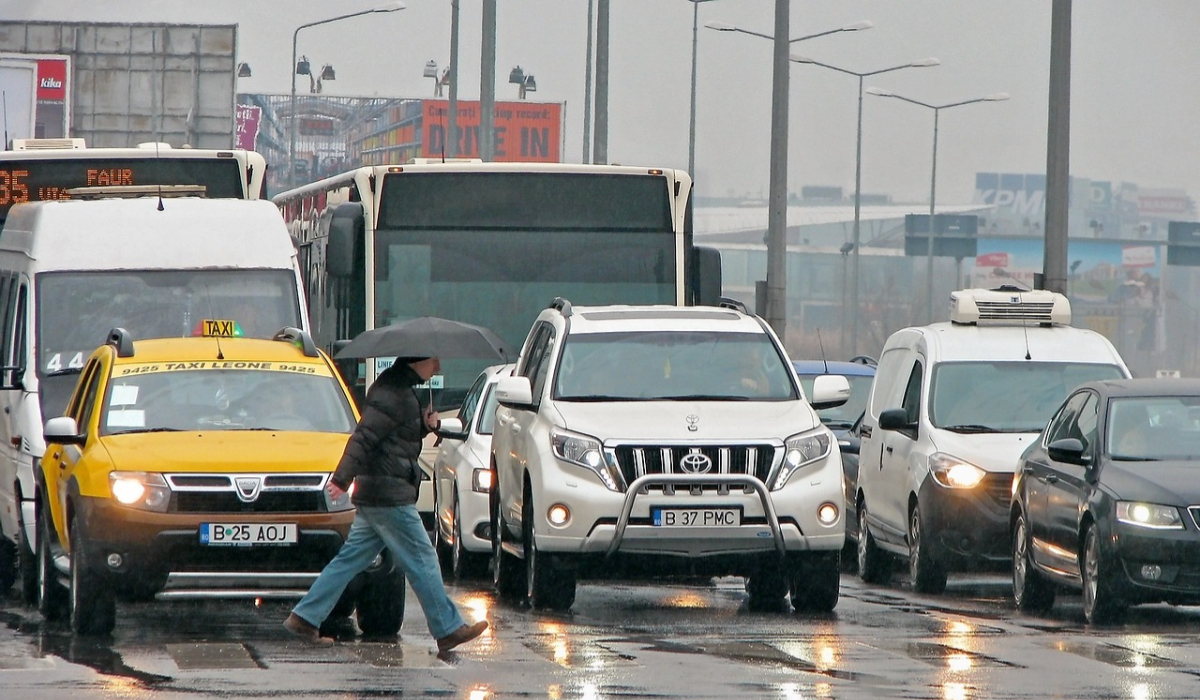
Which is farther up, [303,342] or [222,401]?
[303,342]

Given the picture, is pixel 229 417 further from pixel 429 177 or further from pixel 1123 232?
pixel 1123 232

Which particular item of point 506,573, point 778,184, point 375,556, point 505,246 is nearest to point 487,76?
point 778,184

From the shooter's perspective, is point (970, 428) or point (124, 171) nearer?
point (970, 428)

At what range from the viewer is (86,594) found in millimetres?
11711

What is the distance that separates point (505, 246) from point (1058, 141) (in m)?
7.22

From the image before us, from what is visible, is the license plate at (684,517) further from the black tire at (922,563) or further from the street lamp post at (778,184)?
the street lamp post at (778,184)

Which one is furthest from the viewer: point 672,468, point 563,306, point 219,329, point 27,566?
point 563,306

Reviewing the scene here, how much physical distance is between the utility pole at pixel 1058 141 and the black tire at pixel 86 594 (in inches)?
509

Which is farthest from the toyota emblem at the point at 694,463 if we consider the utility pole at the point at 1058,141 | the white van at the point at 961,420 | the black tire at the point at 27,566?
the utility pole at the point at 1058,141

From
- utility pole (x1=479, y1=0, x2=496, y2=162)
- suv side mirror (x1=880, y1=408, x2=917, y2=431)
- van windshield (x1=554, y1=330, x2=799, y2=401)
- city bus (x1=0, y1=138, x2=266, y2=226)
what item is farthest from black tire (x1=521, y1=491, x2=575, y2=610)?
utility pole (x1=479, y1=0, x2=496, y2=162)

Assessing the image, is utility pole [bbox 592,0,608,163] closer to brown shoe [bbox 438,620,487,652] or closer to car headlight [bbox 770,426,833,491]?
car headlight [bbox 770,426,833,491]

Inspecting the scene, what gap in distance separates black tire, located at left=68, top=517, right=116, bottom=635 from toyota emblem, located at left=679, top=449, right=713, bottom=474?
10.7 feet

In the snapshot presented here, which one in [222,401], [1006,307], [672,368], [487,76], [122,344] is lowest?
[222,401]

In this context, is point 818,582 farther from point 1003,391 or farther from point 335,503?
point 1003,391
